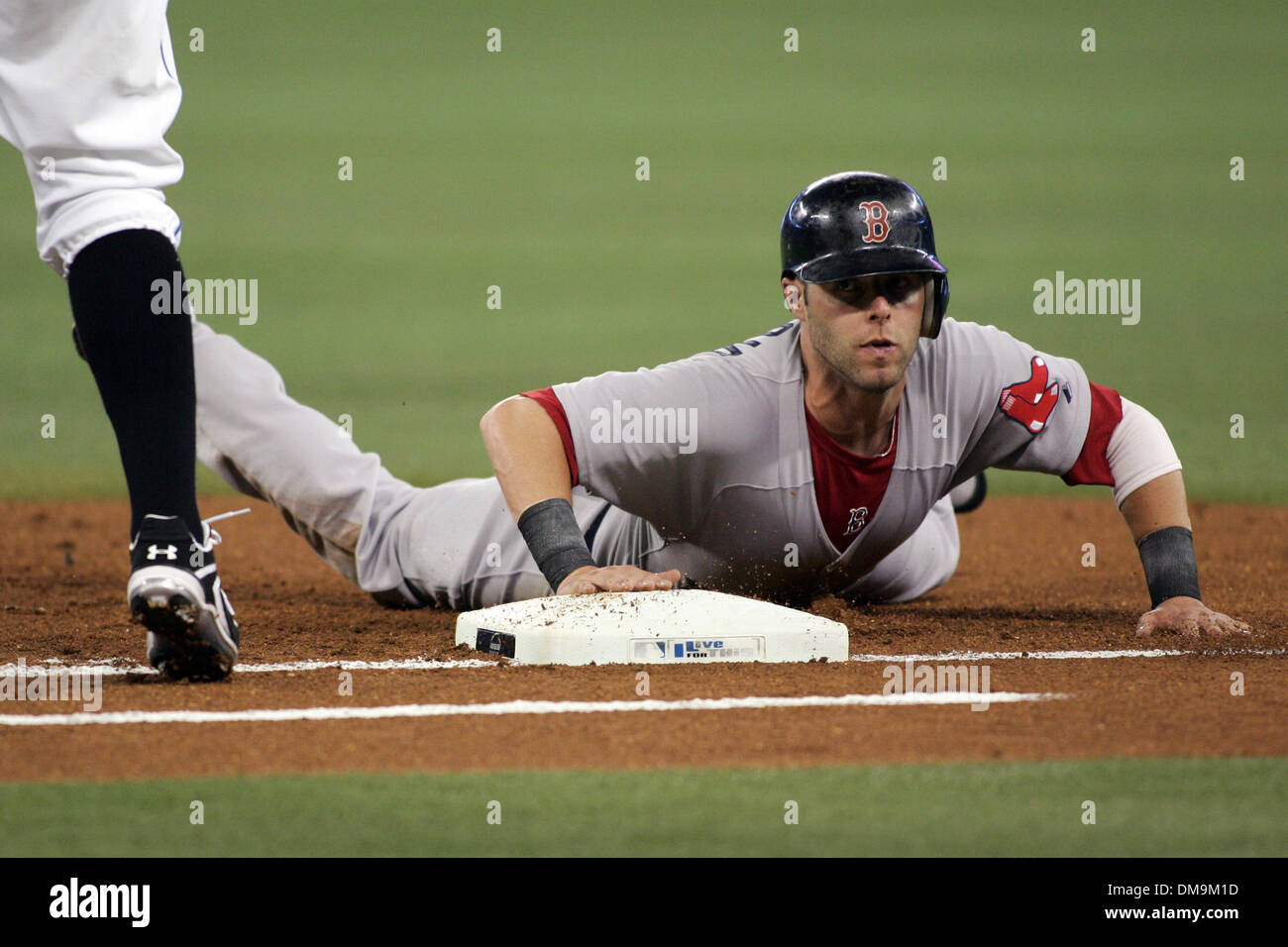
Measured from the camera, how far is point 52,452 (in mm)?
7578

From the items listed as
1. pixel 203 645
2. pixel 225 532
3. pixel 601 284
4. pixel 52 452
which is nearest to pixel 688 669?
pixel 203 645

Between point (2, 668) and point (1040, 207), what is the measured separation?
433 inches

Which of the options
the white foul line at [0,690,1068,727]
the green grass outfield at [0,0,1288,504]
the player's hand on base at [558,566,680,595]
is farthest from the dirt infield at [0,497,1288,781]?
the green grass outfield at [0,0,1288,504]

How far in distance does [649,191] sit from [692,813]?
1203 cm

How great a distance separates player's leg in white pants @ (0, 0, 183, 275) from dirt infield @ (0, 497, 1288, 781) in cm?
82

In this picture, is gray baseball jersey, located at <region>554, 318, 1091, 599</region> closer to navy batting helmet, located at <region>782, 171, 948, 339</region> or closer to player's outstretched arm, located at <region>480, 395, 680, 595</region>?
player's outstretched arm, located at <region>480, 395, 680, 595</region>

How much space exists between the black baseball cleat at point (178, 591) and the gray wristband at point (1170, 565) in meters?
2.06

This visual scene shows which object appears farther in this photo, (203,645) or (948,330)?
(948,330)

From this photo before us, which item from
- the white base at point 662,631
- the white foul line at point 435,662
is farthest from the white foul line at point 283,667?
the white base at point 662,631

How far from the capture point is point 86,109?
2475mm

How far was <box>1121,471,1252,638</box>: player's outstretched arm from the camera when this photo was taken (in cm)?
346

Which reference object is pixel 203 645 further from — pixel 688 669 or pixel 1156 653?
pixel 1156 653

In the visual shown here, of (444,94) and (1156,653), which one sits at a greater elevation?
(444,94)

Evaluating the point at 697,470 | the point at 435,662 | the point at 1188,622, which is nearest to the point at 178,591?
the point at 435,662
